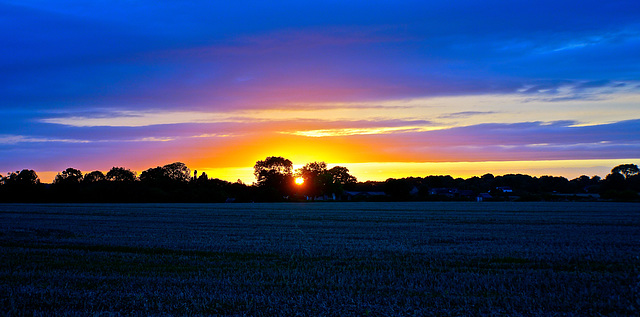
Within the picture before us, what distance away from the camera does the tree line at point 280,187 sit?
93.4 metres

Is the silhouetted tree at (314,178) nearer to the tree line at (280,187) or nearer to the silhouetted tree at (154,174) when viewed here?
A: the tree line at (280,187)

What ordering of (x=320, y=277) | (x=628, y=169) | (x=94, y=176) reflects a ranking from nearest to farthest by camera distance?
1. (x=320, y=277)
2. (x=94, y=176)
3. (x=628, y=169)

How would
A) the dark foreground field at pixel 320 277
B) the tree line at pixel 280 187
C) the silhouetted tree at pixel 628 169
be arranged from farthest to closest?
1. the silhouetted tree at pixel 628 169
2. the tree line at pixel 280 187
3. the dark foreground field at pixel 320 277

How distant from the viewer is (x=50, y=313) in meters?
8.24

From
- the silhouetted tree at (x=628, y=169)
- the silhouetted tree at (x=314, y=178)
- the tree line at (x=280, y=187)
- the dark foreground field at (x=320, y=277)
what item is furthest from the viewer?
A: the silhouetted tree at (x=628, y=169)

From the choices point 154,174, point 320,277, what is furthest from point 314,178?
point 320,277

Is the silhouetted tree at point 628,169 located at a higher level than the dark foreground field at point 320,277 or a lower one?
higher

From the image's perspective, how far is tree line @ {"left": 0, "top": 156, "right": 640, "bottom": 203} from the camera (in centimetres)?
9338

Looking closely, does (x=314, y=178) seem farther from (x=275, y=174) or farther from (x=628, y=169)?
(x=628, y=169)

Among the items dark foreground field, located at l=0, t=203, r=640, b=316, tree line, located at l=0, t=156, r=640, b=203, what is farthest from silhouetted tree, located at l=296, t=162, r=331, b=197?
dark foreground field, located at l=0, t=203, r=640, b=316

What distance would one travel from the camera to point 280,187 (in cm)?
13450

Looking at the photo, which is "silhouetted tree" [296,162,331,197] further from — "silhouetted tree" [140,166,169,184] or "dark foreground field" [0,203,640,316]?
"dark foreground field" [0,203,640,316]

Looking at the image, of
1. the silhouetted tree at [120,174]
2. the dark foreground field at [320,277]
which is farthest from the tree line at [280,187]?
the dark foreground field at [320,277]

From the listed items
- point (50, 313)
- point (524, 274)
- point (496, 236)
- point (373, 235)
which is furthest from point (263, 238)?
point (50, 313)
